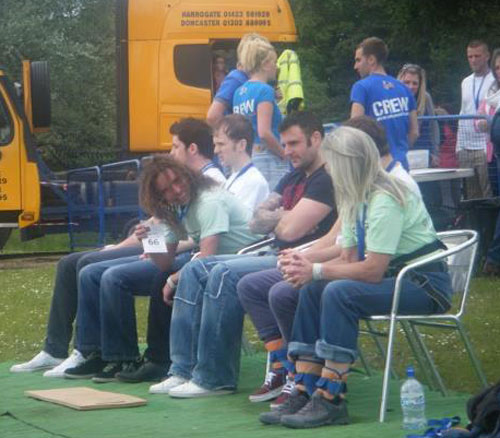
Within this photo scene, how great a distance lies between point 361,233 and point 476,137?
585 centimetres

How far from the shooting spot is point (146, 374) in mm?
7660

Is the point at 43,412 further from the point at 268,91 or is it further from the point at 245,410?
the point at 268,91

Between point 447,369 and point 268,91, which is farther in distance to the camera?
point 268,91

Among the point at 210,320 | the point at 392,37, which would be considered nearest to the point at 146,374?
the point at 210,320

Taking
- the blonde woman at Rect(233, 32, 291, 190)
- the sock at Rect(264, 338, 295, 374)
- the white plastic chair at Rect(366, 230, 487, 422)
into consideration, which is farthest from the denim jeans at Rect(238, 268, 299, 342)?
the blonde woman at Rect(233, 32, 291, 190)

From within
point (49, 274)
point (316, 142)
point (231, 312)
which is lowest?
point (49, 274)

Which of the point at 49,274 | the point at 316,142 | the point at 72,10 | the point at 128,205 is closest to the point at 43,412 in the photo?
the point at 316,142

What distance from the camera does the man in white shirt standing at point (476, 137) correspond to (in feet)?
39.3

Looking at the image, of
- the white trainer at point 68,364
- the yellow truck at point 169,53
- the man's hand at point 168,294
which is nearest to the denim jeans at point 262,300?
the man's hand at point 168,294

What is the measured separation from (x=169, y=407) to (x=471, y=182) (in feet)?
19.5

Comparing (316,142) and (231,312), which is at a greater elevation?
(316,142)

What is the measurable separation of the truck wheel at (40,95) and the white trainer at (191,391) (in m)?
11.4

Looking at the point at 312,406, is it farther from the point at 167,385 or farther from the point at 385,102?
the point at 385,102

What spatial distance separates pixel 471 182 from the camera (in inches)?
480
